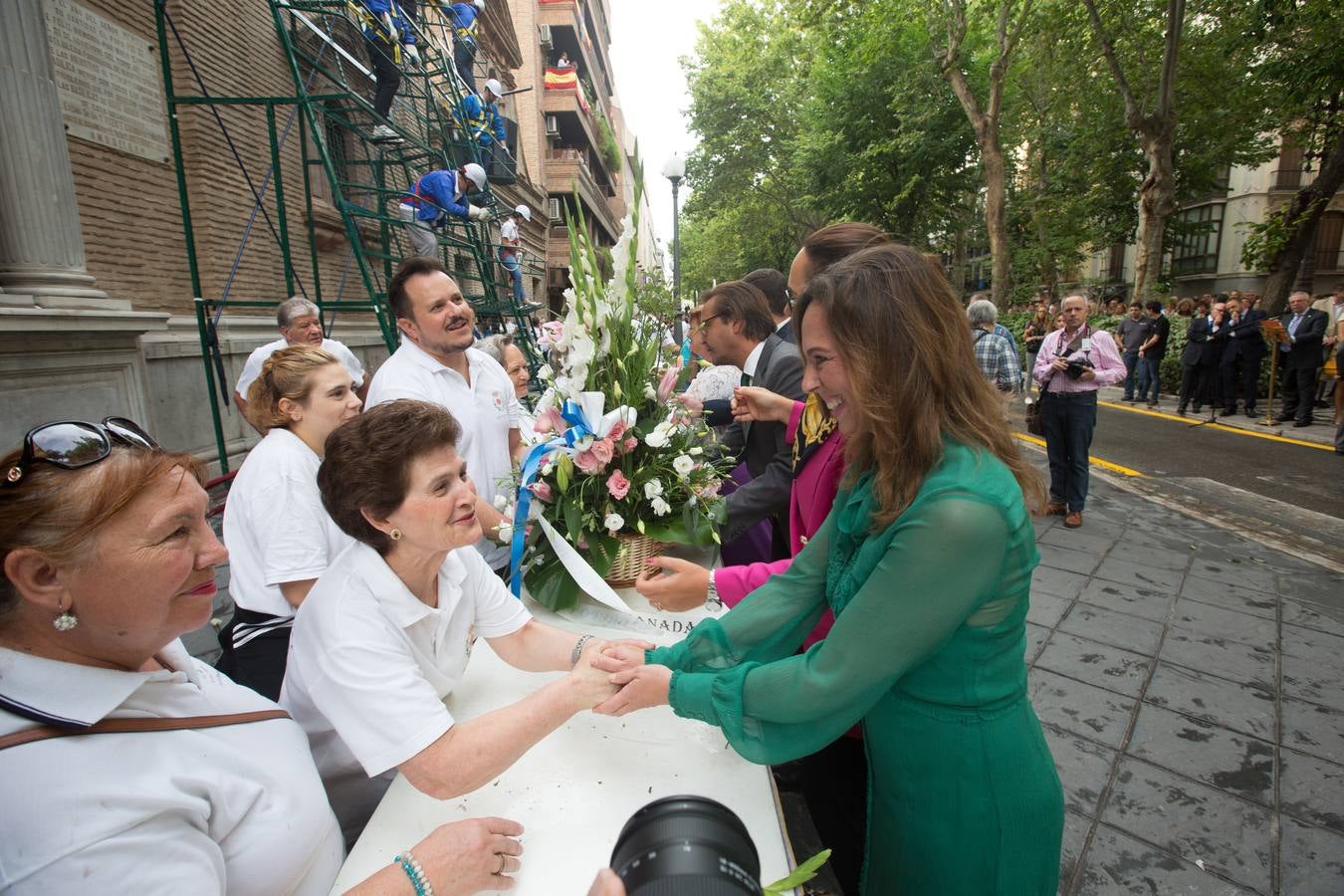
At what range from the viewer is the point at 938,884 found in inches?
50.1

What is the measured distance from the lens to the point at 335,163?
872cm

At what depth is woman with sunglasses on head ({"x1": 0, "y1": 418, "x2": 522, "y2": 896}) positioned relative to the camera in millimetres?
861

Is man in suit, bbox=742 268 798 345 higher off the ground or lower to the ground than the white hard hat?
lower

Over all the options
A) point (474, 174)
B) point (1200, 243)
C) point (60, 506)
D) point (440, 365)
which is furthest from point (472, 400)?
point (1200, 243)

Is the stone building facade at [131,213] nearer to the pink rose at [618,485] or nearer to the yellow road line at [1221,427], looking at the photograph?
the pink rose at [618,485]

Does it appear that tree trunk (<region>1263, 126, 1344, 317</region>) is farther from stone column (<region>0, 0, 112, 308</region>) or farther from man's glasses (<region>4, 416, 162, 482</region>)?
stone column (<region>0, 0, 112, 308</region>)

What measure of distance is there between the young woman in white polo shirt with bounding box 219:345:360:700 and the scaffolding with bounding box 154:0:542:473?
9.95ft

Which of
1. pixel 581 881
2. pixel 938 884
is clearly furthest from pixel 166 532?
pixel 938 884

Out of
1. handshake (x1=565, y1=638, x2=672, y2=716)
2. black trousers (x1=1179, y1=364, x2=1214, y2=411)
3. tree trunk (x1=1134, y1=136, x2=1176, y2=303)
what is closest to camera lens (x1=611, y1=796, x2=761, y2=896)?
handshake (x1=565, y1=638, x2=672, y2=716)

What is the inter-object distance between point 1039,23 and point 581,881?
18.8 meters

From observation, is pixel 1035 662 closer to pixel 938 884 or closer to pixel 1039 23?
pixel 938 884

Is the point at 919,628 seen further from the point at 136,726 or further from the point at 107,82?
the point at 107,82

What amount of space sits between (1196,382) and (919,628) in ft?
44.3

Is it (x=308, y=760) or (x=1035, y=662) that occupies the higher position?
(x=308, y=760)
